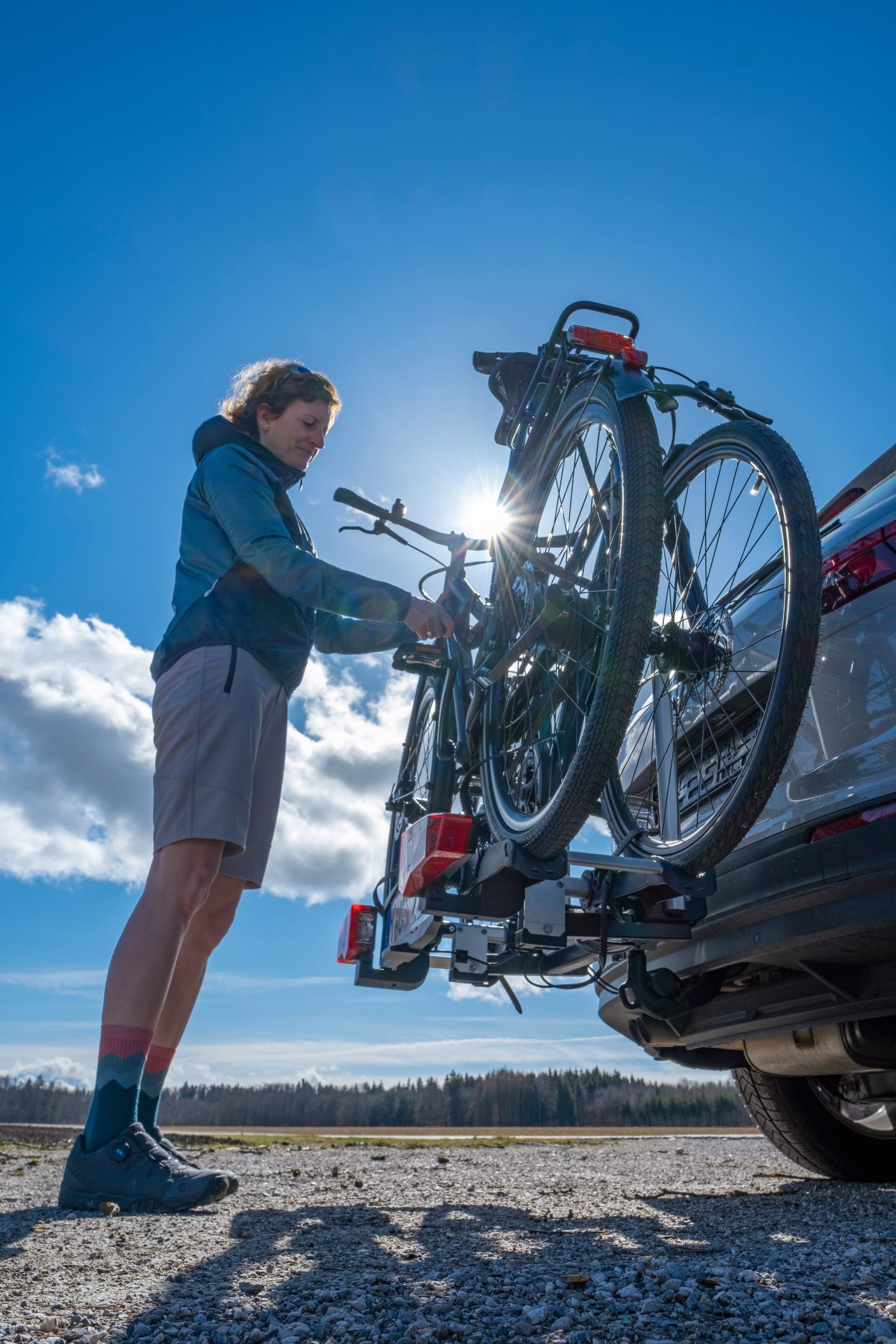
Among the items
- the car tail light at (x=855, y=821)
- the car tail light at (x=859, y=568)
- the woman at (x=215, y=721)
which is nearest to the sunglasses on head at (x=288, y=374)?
the woman at (x=215, y=721)

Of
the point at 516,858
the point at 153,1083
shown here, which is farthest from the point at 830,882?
the point at 153,1083

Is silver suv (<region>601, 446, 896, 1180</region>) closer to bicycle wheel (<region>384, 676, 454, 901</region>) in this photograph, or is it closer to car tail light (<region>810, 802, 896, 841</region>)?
car tail light (<region>810, 802, 896, 841</region>)

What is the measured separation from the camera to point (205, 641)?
243 centimetres

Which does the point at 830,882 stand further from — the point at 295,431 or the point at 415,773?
the point at 415,773

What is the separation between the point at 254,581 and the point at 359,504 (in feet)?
3.24

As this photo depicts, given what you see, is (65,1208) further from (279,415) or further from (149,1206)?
(279,415)

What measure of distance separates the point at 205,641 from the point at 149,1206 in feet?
4.28

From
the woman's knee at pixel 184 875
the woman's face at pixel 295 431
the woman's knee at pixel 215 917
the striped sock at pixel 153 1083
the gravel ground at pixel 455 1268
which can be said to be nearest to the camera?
the gravel ground at pixel 455 1268

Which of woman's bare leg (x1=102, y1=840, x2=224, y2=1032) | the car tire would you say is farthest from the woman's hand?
the car tire

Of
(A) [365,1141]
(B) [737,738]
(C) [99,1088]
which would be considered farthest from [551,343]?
(A) [365,1141]

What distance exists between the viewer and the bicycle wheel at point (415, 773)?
394 cm

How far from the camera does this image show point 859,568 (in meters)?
2.26

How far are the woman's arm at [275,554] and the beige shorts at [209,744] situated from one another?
0.79ft

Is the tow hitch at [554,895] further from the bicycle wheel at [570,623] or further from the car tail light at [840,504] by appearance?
the car tail light at [840,504]
